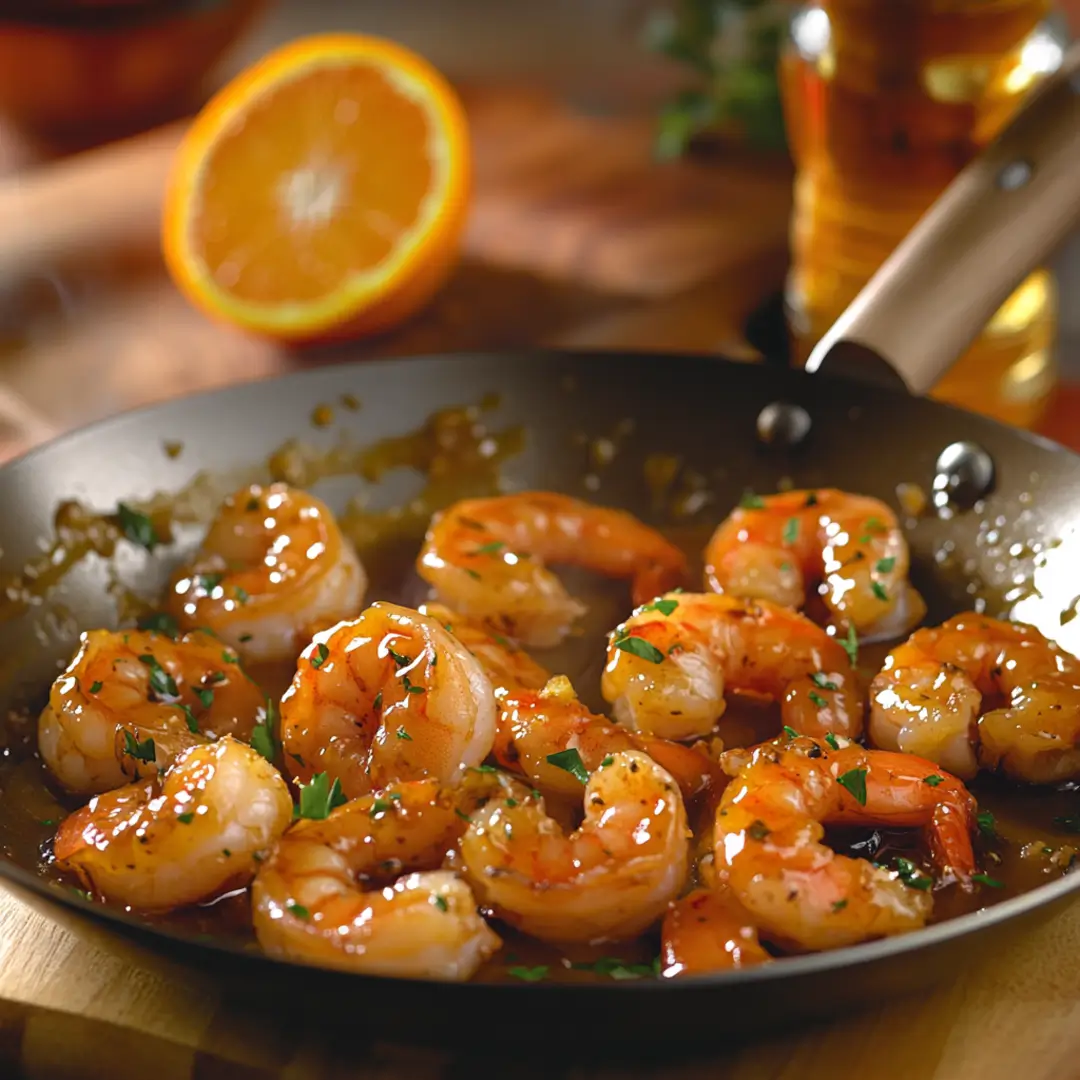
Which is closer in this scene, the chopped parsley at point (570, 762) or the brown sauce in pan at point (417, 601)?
the brown sauce in pan at point (417, 601)

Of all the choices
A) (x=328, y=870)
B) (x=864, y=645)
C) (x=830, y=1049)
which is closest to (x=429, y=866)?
(x=328, y=870)

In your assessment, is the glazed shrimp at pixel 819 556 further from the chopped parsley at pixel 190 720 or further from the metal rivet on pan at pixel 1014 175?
the chopped parsley at pixel 190 720

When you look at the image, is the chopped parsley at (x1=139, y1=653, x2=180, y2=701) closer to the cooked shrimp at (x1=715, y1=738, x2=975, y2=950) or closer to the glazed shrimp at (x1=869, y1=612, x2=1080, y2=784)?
the cooked shrimp at (x1=715, y1=738, x2=975, y2=950)

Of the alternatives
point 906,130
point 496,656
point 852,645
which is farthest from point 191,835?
point 906,130

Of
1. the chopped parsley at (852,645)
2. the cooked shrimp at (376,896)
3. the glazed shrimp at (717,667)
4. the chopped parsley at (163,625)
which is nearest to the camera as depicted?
the cooked shrimp at (376,896)

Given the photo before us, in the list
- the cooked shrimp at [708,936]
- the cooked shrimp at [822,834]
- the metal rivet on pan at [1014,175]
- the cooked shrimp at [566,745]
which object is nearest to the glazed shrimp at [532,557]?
the cooked shrimp at [566,745]

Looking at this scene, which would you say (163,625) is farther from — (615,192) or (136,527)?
(615,192)
